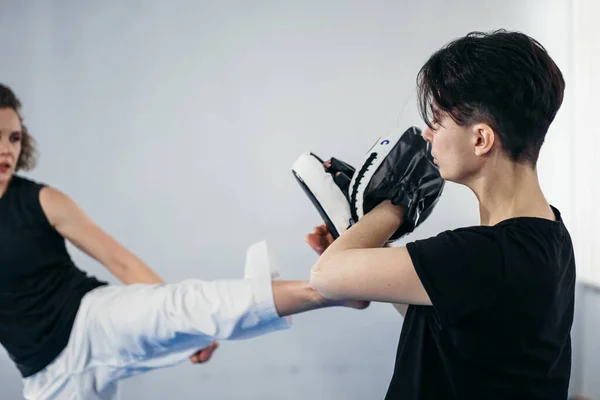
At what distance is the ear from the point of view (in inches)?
38.7

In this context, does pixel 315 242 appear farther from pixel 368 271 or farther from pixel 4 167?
pixel 4 167

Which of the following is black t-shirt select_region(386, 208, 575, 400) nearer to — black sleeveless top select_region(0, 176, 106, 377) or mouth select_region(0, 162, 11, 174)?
black sleeveless top select_region(0, 176, 106, 377)

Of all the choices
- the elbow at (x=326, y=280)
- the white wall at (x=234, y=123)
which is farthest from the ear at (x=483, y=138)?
the white wall at (x=234, y=123)

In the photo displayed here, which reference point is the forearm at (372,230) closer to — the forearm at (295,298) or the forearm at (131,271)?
the forearm at (295,298)

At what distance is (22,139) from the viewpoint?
2.56 meters

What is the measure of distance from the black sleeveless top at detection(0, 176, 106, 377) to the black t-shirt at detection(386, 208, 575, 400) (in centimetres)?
136

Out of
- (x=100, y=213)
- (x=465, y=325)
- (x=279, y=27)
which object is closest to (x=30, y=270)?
(x=100, y=213)

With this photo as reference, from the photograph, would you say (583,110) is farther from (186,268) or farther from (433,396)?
(433,396)

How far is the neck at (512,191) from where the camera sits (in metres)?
1.01

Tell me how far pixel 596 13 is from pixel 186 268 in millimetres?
1931

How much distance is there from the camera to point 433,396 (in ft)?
3.32

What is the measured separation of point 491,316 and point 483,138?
256 mm

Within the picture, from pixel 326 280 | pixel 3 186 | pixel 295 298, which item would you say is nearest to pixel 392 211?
pixel 326 280

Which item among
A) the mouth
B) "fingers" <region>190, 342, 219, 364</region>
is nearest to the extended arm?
"fingers" <region>190, 342, 219, 364</region>
